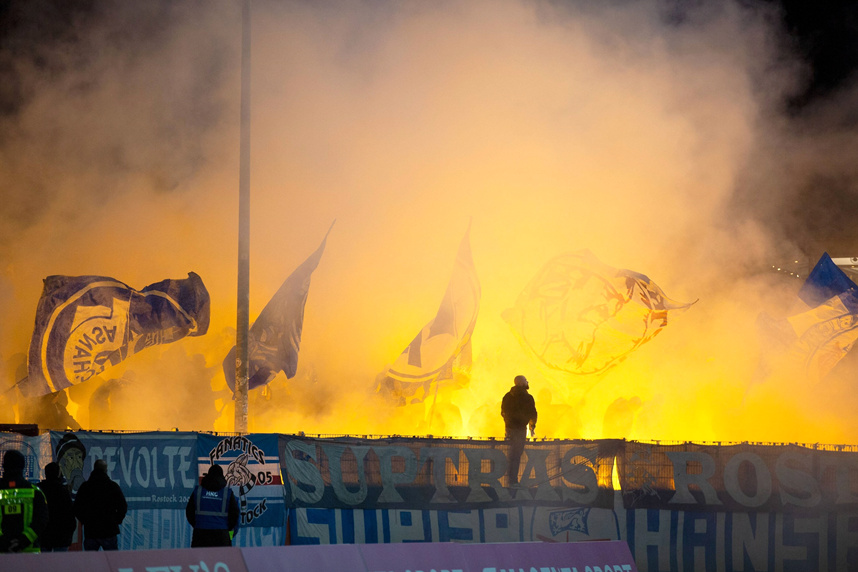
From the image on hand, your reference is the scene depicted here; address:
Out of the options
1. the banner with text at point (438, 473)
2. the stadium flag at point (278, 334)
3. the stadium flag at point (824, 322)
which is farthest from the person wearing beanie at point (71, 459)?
the stadium flag at point (824, 322)

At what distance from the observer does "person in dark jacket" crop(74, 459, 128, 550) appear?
6906 mm

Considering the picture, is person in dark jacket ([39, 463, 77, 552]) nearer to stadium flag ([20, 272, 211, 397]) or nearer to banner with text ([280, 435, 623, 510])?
banner with text ([280, 435, 623, 510])

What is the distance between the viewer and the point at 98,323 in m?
17.2

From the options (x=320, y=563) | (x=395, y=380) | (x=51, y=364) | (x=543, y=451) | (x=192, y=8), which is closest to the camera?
(x=320, y=563)

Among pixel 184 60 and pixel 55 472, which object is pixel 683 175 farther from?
pixel 55 472

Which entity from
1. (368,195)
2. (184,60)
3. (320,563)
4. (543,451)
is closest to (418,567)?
(320,563)

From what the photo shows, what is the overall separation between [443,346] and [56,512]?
12.5 meters

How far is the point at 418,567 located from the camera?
5.58 meters

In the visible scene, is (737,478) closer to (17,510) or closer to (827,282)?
(17,510)

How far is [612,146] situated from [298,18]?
6969 millimetres

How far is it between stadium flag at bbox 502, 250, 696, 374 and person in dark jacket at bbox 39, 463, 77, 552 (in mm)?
12856

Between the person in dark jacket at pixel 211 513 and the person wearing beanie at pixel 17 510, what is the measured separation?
0.98 meters

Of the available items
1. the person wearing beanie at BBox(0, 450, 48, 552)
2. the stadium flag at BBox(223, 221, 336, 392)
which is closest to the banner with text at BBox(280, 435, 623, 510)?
the person wearing beanie at BBox(0, 450, 48, 552)

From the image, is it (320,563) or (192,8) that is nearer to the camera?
(320,563)
